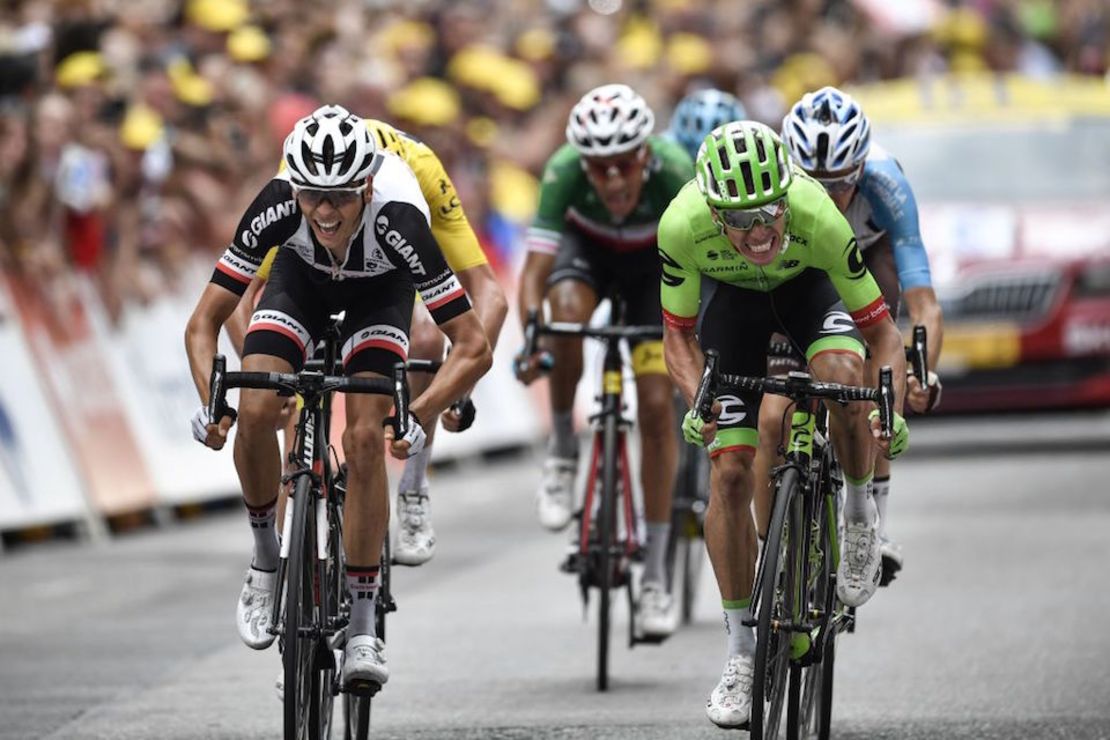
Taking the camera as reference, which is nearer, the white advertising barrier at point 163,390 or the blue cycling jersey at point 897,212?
the blue cycling jersey at point 897,212

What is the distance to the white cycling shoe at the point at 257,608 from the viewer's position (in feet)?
Result: 25.0

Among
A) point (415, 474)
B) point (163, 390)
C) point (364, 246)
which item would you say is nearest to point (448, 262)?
point (415, 474)

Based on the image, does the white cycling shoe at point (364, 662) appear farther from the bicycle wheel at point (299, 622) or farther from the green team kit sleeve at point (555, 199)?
the green team kit sleeve at point (555, 199)

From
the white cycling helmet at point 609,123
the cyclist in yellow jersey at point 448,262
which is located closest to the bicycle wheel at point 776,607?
the cyclist in yellow jersey at point 448,262

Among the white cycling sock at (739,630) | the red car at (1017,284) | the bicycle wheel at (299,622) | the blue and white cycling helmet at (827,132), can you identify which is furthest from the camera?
the red car at (1017,284)

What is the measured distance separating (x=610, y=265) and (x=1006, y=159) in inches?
334

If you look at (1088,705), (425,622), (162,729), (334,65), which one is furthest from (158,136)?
(1088,705)

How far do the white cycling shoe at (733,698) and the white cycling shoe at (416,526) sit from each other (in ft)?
5.63

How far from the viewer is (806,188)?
297 inches

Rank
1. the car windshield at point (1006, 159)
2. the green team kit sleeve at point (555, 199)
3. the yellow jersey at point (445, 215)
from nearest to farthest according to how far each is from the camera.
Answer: the yellow jersey at point (445, 215), the green team kit sleeve at point (555, 199), the car windshield at point (1006, 159)

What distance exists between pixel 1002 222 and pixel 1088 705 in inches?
383

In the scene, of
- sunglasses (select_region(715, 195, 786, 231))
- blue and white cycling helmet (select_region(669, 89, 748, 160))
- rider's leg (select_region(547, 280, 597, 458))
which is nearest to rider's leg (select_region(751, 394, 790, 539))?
sunglasses (select_region(715, 195, 786, 231))

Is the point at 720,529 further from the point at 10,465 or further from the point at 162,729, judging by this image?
the point at 10,465

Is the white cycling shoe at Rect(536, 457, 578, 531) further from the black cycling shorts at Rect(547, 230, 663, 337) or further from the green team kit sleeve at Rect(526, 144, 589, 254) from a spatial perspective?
the green team kit sleeve at Rect(526, 144, 589, 254)
